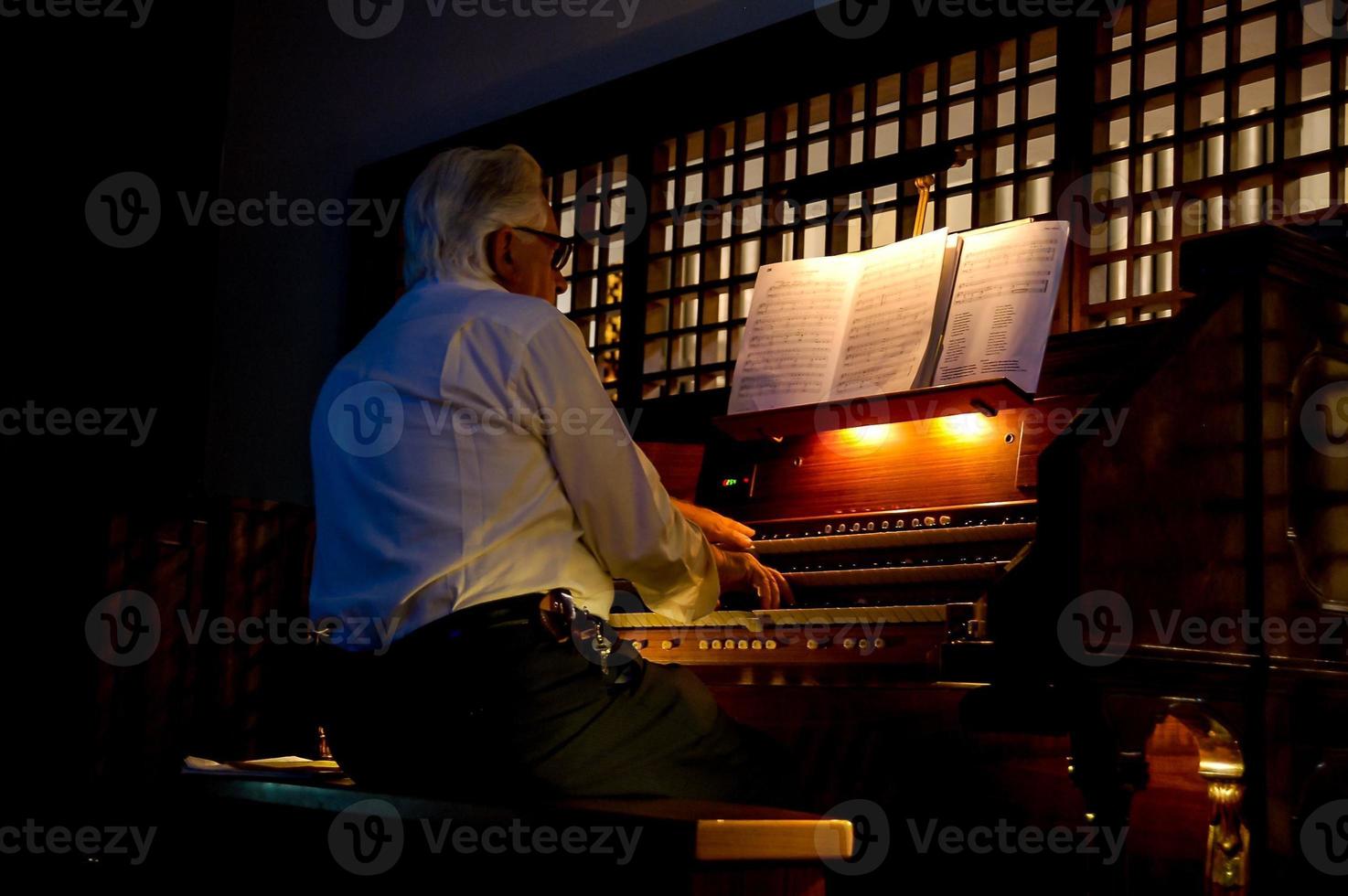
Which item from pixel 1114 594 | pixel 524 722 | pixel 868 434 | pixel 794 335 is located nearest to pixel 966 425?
pixel 868 434

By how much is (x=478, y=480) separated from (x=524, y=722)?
1.26ft

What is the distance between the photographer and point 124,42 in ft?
16.5

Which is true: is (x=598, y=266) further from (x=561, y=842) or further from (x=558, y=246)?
(x=561, y=842)

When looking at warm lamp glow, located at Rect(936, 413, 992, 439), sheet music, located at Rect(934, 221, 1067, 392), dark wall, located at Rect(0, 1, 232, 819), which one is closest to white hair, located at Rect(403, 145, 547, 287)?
sheet music, located at Rect(934, 221, 1067, 392)

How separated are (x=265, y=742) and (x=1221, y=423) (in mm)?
3352

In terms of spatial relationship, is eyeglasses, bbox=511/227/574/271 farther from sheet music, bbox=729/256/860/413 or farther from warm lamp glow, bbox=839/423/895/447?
warm lamp glow, bbox=839/423/895/447

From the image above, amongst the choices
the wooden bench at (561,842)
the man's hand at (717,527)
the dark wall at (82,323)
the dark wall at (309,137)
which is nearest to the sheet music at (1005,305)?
the man's hand at (717,527)

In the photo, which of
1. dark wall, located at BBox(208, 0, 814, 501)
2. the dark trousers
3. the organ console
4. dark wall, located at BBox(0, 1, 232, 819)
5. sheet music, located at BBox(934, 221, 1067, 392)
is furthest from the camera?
dark wall, located at BBox(208, 0, 814, 501)

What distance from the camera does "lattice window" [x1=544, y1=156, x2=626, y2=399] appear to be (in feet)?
14.5

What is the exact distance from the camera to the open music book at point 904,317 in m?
3.02

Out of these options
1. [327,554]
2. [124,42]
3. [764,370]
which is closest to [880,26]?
[764,370]

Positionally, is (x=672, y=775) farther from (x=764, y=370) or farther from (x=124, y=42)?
(x=124, y=42)

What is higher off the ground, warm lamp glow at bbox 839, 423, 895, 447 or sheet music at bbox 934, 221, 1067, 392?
sheet music at bbox 934, 221, 1067, 392

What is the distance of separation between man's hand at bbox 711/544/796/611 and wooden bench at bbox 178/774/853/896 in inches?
23.7
